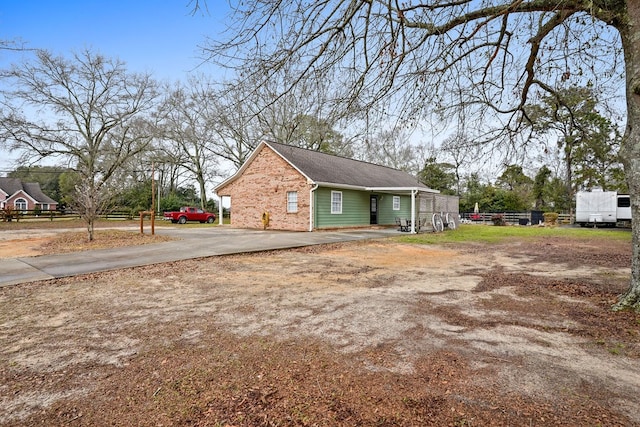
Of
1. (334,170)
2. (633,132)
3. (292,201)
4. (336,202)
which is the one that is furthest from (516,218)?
(633,132)

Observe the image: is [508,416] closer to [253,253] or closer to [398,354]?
[398,354]

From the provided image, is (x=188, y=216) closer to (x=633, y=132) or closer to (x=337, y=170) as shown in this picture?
(x=337, y=170)

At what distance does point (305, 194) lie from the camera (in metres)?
17.7

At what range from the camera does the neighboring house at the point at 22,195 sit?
4753 centimetres

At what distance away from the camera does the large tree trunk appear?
4.33 meters

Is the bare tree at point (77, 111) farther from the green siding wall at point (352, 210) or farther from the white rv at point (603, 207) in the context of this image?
the white rv at point (603, 207)

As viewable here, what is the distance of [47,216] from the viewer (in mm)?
28719

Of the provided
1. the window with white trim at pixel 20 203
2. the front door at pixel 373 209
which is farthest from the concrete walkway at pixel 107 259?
the window with white trim at pixel 20 203

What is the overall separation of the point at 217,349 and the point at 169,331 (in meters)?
0.84

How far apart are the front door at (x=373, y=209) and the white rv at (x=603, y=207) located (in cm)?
1630

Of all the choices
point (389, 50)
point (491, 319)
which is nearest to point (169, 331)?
point (491, 319)

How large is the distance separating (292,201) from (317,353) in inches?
611

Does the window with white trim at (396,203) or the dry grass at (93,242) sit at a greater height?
the window with white trim at (396,203)

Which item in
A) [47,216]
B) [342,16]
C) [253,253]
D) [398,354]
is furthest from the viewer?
[47,216]
